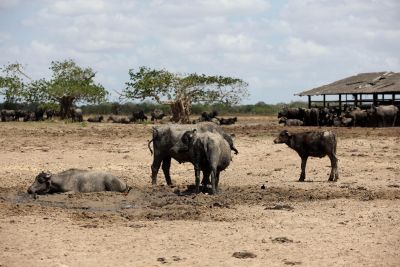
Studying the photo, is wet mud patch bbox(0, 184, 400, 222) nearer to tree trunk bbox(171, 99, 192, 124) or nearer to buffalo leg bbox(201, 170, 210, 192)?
buffalo leg bbox(201, 170, 210, 192)

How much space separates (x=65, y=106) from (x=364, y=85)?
25.4 m

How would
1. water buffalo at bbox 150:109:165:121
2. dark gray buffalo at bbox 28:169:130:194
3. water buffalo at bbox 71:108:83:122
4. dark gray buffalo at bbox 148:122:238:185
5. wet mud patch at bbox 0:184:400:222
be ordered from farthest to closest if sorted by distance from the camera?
1. water buffalo at bbox 150:109:165:121
2. water buffalo at bbox 71:108:83:122
3. dark gray buffalo at bbox 148:122:238:185
4. dark gray buffalo at bbox 28:169:130:194
5. wet mud patch at bbox 0:184:400:222

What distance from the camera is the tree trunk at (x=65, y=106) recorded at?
55.3 m

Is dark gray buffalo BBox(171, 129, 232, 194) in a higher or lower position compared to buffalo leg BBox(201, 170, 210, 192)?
higher

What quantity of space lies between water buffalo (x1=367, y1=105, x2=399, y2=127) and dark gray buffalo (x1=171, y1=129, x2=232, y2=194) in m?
25.5

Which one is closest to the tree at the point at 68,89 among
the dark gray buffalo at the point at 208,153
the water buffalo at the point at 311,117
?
the water buffalo at the point at 311,117

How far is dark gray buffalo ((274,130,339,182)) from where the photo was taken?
52.5 ft

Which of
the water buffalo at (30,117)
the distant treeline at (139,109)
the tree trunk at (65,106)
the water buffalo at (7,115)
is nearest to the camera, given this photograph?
the water buffalo at (7,115)

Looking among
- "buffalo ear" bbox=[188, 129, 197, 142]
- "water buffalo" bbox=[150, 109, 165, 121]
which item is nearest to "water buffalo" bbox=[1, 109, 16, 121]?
"water buffalo" bbox=[150, 109, 165, 121]

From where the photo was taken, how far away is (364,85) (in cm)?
4534

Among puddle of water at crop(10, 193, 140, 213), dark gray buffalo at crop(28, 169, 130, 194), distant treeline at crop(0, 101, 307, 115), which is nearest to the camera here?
puddle of water at crop(10, 193, 140, 213)

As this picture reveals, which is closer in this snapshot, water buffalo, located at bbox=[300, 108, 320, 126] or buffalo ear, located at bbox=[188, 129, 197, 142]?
buffalo ear, located at bbox=[188, 129, 197, 142]

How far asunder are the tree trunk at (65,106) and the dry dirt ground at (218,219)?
1424 inches

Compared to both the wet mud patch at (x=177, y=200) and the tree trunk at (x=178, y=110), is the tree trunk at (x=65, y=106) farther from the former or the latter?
the wet mud patch at (x=177, y=200)
